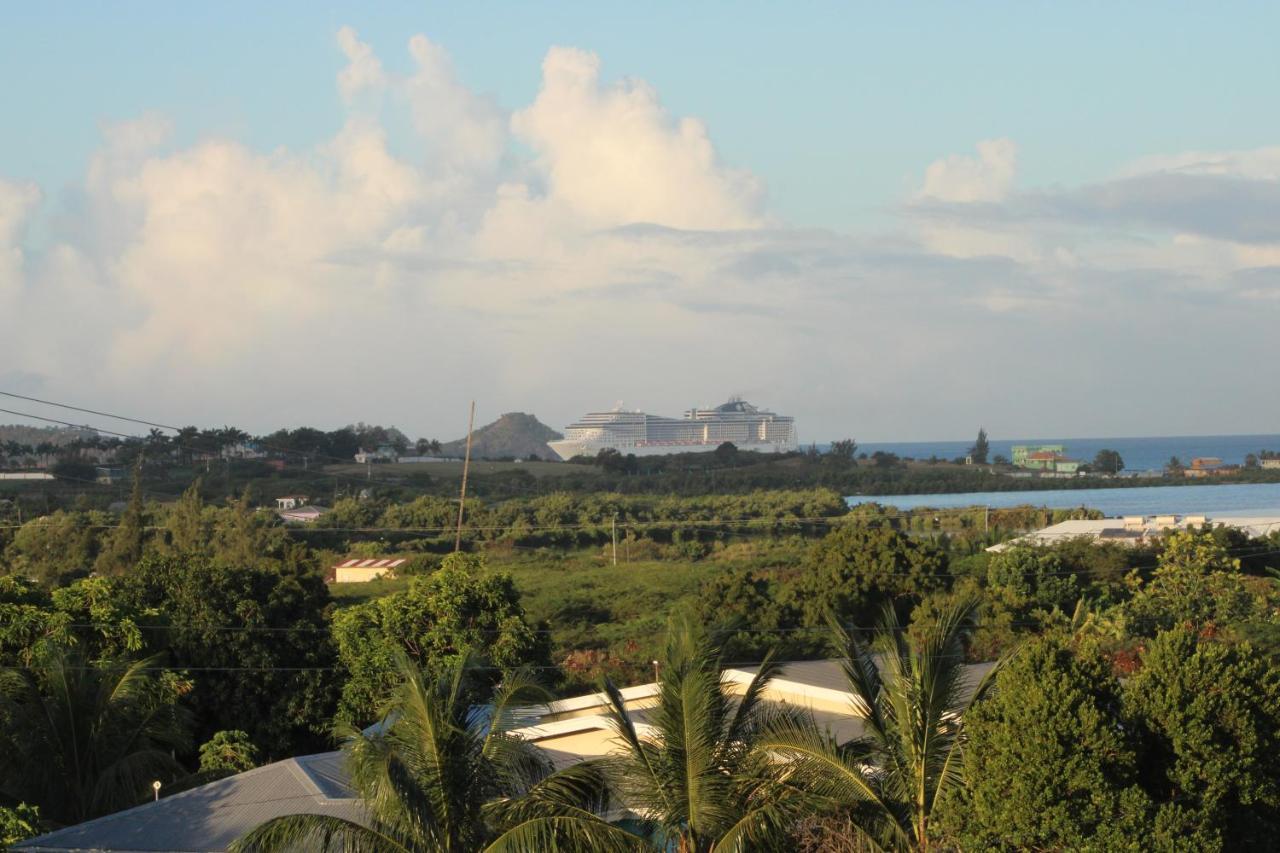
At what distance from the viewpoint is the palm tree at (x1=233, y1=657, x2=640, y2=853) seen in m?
10.6

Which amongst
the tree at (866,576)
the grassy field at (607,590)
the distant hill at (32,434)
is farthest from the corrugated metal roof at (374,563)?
the distant hill at (32,434)

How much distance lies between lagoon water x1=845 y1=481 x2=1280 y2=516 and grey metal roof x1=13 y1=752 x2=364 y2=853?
215 ft

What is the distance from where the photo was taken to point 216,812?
14.1 m

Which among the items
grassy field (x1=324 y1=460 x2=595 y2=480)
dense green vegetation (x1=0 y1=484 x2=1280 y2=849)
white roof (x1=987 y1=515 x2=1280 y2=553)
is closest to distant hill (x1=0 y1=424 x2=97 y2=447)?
grassy field (x1=324 y1=460 x2=595 y2=480)

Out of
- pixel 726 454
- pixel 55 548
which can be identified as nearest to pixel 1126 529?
pixel 55 548

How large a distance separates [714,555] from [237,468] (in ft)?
135

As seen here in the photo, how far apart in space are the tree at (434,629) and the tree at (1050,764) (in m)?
15.0

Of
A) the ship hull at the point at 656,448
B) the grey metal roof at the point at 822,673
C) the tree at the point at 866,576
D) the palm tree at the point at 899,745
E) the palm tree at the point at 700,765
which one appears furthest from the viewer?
the ship hull at the point at 656,448

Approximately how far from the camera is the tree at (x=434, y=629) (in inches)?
976

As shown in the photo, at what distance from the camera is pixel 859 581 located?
33.1m

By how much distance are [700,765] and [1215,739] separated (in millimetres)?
3978

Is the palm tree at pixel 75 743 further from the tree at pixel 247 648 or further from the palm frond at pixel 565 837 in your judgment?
the palm frond at pixel 565 837

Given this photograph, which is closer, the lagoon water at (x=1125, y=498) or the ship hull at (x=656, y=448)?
the lagoon water at (x=1125, y=498)

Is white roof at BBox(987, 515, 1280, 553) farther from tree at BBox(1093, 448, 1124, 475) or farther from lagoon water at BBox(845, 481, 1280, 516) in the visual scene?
tree at BBox(1093, 448, 1124, 475)
